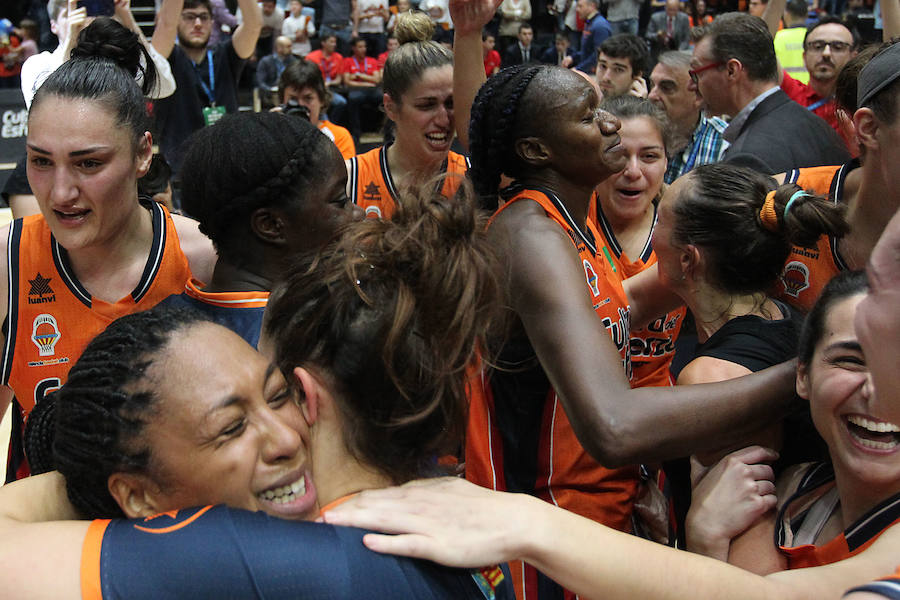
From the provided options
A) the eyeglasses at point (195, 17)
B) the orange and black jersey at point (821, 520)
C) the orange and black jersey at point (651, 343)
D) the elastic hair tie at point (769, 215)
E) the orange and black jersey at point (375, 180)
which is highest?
the eyeglasses at point (195, 17)

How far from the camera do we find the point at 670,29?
531 inches

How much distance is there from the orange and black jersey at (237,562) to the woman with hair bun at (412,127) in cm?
261

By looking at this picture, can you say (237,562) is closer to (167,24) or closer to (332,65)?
(167,24)

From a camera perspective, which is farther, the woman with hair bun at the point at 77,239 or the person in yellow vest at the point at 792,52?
the person in yellow vest at the point at 792,52

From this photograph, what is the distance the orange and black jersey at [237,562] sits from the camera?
3.66ft

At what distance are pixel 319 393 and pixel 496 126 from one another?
972 millimetres

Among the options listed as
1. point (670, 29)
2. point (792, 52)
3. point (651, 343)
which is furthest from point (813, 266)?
point (670, 29)

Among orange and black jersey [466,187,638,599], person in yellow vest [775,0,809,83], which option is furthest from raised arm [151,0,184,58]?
person in yellow vest [775,0,809,83]

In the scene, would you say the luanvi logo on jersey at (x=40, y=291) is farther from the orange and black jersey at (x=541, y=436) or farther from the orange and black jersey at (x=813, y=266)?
the orange and black jersey at (x=813, y=266)

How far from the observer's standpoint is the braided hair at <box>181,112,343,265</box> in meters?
1.99

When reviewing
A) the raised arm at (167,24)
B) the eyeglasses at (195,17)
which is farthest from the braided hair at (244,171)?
the eyeglasses at (195,17)

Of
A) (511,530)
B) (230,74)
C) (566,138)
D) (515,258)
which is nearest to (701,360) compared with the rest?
(515,258)

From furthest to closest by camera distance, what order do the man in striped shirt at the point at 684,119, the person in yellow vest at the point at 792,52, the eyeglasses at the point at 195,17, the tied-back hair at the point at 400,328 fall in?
the person in yellow vest at the point at 792,52
the eyeglasses at the point at 195,17
the man in striped shirt at the point at 684,119
the tied-back hair at the point at 400,328

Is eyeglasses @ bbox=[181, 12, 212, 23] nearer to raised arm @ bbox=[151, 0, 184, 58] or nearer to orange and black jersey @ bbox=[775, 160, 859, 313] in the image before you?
raised arm @ bbox=[151, 0, 184, 58]
